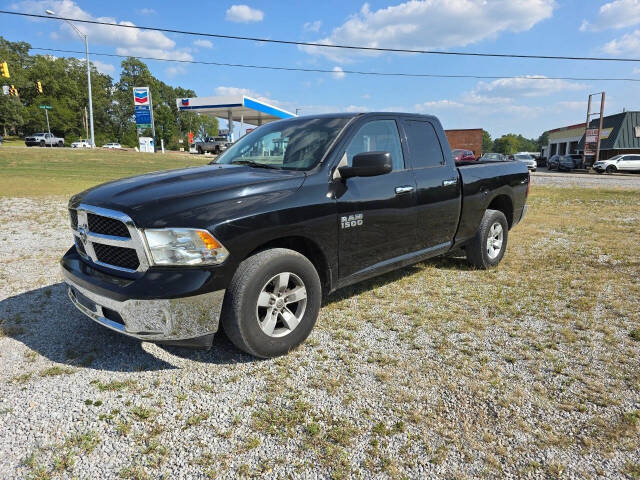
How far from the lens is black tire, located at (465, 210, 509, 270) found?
5.30 meters

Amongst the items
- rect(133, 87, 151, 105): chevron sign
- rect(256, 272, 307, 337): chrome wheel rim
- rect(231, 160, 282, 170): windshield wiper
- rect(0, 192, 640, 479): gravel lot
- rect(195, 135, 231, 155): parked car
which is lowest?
rect(0, 192, 640, 479): gravel lot

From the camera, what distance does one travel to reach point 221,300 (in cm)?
276

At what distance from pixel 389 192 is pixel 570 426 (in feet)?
7.27

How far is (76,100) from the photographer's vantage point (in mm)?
83562

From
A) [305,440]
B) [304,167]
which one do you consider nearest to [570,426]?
[305,440]

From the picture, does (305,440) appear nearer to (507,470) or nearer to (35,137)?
(507,470)

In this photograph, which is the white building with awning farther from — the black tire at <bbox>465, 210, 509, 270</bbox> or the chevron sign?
the black tire at <bbox>465, 210, 509, 270</bbox>

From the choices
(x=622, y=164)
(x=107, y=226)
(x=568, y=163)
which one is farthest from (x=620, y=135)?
(x=107, y=226)

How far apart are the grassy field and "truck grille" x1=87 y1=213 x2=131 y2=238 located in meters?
1.00

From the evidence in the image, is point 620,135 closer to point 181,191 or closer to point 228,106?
point 228,106


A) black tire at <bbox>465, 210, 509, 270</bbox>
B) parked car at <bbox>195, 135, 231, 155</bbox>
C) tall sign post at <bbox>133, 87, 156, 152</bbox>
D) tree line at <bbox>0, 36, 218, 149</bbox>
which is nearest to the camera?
black tire at <bbox>465, 210, 509, 270</bbox>

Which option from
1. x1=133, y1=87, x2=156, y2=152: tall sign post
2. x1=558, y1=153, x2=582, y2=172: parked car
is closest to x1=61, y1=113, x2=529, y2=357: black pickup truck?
x1=558, y1=153, x2=582, y2=172: parked car

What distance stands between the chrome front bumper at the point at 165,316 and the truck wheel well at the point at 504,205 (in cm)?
428

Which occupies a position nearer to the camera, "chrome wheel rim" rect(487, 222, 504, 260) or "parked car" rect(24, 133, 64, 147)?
"chrome wheel rim" rect(487, 222, 504, 260)
